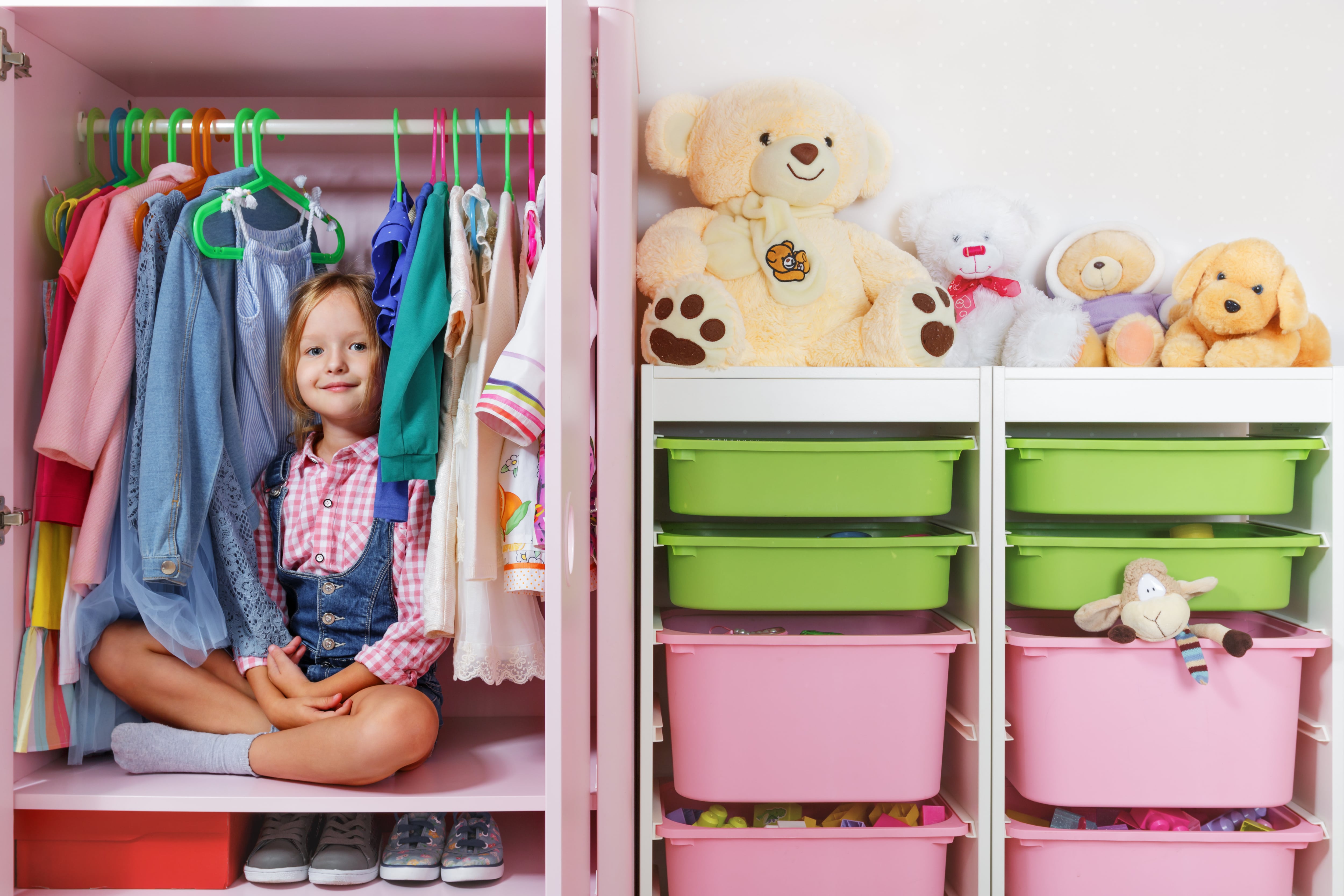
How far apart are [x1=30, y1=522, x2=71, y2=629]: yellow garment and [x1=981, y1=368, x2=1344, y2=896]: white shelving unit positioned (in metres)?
1.47

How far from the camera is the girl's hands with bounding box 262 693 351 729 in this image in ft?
Answer: 4.18

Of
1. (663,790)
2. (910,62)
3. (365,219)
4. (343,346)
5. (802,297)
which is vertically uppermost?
(910,62)

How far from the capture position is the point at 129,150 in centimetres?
135

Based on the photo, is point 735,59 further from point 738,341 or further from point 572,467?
point 572,467

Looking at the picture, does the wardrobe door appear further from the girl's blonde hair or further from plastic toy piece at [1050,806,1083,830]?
plastic toy piece at [1050,806,1083,830]

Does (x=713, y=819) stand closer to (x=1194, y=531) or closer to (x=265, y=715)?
(x=265, y=715)

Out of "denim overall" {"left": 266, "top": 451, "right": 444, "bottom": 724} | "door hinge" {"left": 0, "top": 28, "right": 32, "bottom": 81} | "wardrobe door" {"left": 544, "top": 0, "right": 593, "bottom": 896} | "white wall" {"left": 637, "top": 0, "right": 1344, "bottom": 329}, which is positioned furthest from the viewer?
"white wall" {"left": 637, "top": 0, "right": 1344, "bottom": 329}

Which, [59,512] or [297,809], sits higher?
[59,512]

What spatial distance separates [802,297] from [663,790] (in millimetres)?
1036

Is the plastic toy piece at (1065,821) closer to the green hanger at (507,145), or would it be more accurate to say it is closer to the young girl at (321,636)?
the young girl at (321,636)

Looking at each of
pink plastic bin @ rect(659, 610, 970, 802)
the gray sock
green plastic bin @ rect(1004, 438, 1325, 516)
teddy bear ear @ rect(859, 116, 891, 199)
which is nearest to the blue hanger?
the gray sock

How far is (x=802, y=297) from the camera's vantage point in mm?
1592

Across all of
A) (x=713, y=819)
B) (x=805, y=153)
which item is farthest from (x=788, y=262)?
(x=713, y=819)

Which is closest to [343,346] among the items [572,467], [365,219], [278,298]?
[278,298]
